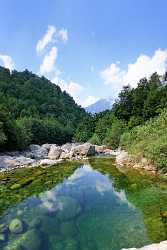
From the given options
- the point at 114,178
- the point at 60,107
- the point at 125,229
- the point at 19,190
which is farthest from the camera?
the point at 60,107

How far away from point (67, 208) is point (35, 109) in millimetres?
119066

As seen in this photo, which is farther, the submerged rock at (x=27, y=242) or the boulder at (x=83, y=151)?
the boulder at (x=83, y=151)

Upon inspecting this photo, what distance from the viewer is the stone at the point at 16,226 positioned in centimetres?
1788

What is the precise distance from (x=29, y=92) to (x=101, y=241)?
14140 centimetres

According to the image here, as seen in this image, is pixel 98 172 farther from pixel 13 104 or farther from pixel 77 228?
pixel 13 104

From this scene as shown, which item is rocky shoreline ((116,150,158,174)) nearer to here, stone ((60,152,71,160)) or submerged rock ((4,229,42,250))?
stone ((60,152,71,160))

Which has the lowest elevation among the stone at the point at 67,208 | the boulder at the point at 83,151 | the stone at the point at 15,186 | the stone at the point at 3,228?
the stone at the point at 3,228

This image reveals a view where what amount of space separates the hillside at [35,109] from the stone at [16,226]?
1782 inches

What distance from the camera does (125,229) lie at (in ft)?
57.6

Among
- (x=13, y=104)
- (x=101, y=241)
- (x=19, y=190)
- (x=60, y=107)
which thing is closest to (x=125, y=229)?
(x=101, y=241)

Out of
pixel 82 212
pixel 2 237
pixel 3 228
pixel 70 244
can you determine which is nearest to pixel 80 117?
pixel 82 212

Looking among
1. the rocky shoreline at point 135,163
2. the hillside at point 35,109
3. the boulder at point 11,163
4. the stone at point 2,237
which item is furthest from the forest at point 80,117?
the stone at point 2,237

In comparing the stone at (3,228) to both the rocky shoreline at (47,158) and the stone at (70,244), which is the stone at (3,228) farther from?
the rocky shoreline at (47,158)

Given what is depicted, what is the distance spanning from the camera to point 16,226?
61.5 ft
